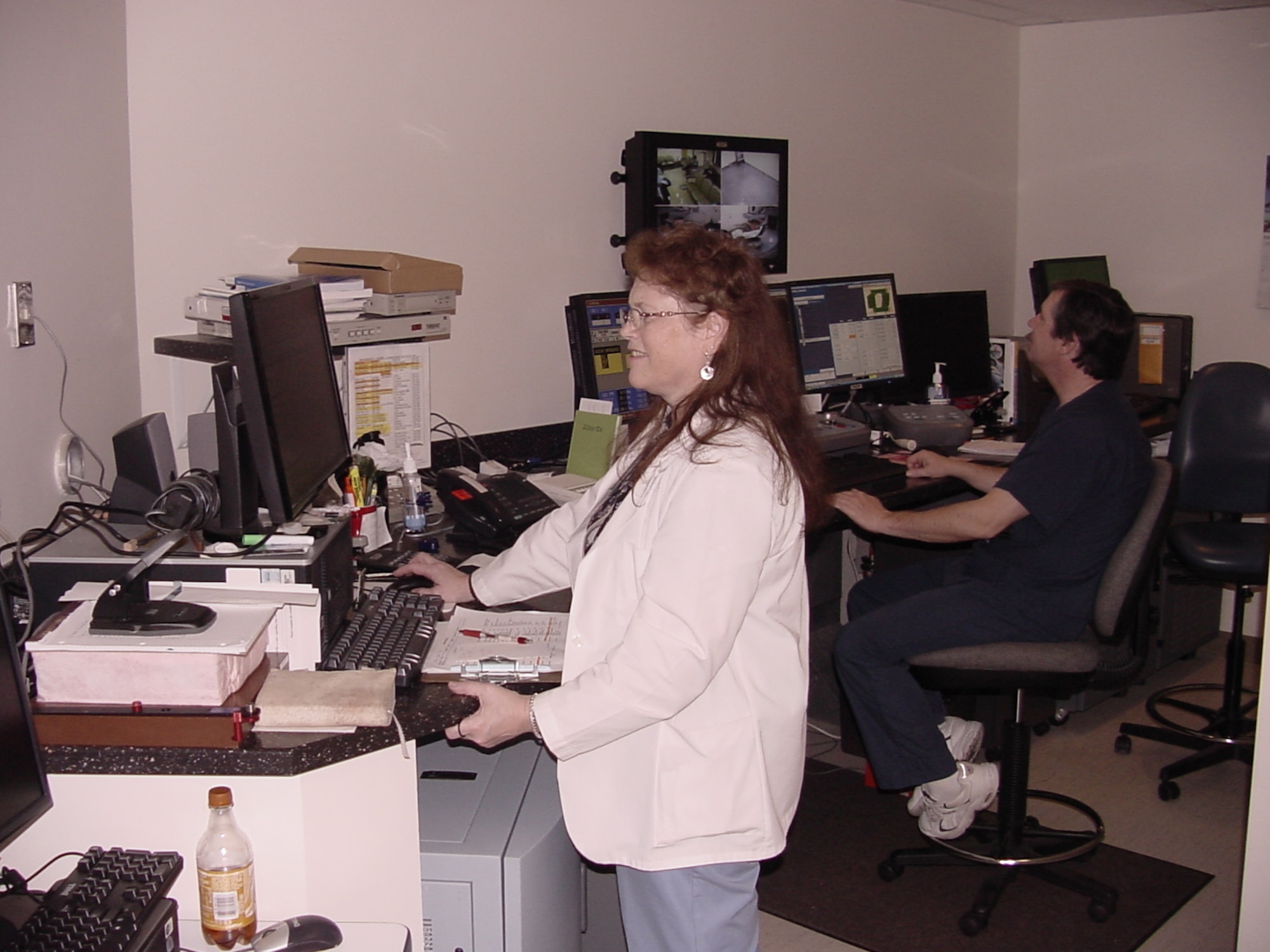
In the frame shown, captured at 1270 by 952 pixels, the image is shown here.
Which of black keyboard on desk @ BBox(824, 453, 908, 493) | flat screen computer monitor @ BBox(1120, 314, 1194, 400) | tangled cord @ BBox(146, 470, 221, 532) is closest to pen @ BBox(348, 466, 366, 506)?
tangled cord @ BBox(146, 470, 221, 532)

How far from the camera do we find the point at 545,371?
3.42 meters

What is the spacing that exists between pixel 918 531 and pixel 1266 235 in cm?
255

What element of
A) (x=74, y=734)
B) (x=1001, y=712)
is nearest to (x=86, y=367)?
(x=74, y=734)

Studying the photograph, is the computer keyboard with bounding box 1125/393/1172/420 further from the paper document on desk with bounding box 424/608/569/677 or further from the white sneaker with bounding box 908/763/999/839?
the paper document on desk with bounding box 424/608/569/677

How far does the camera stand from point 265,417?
1.77m

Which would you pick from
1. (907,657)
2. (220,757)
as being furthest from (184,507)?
(907,657)

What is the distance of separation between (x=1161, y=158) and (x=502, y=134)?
2.88m

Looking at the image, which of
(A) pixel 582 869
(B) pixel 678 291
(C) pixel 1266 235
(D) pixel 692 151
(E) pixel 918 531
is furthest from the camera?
(C) pixel 1266 235

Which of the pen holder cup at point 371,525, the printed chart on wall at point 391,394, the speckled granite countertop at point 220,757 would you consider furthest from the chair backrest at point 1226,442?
the speckled granite countertop at point 220,757

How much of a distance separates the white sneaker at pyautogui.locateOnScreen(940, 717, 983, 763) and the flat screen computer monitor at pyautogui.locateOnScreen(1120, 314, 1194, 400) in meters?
2.20

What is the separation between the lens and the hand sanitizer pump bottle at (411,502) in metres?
2.61

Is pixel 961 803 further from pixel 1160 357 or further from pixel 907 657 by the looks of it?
pixel 1160 357

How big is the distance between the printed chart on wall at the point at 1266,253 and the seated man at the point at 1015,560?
2043mm

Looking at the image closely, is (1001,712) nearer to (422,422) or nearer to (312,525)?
(422,422)
